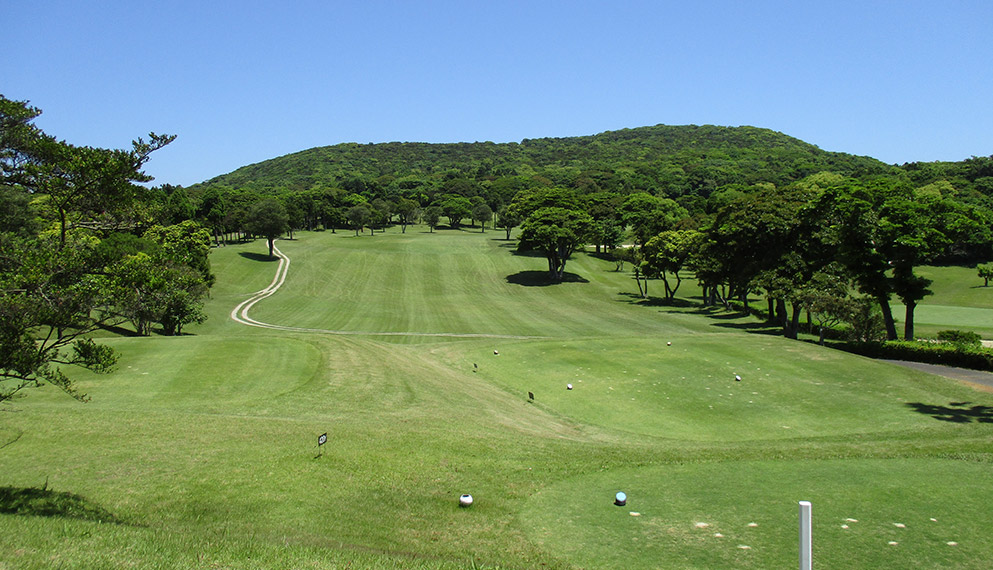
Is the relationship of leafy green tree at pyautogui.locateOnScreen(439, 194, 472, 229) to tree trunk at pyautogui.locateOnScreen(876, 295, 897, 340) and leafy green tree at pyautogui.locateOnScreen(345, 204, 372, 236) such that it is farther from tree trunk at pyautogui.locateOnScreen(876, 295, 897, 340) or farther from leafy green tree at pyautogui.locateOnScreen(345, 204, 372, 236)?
tree trunk at pyautogui.locateOnScreen(876, 295, 897, 340)

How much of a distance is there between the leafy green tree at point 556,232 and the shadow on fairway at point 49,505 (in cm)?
7421

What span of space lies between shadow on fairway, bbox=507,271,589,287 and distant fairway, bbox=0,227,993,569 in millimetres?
49542

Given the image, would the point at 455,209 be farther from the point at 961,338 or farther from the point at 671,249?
the point at 961,338

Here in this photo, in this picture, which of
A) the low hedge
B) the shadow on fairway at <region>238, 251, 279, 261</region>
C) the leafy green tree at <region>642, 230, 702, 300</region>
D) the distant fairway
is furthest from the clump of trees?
the shadow on fairway at <region>238, 251, 279, 261</region>

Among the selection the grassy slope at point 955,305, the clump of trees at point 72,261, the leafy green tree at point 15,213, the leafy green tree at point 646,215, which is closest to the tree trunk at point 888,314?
Result: the grassy slope at point 955,305

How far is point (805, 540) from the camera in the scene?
505cm

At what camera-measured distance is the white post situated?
16.1ft

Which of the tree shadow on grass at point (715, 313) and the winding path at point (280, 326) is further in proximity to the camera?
the tree shadow on grass at point (715, 313)

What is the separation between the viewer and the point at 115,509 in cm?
1125

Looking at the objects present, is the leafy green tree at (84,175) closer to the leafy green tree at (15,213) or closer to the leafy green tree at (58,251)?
the leafy green tree at (58,251)

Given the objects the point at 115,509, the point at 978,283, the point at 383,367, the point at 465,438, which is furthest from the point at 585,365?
the point at 978,283

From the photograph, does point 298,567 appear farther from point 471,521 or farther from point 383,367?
point 383,367

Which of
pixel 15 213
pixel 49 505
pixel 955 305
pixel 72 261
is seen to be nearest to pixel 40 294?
pixel 72 261

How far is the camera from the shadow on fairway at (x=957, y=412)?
21.5 meters
